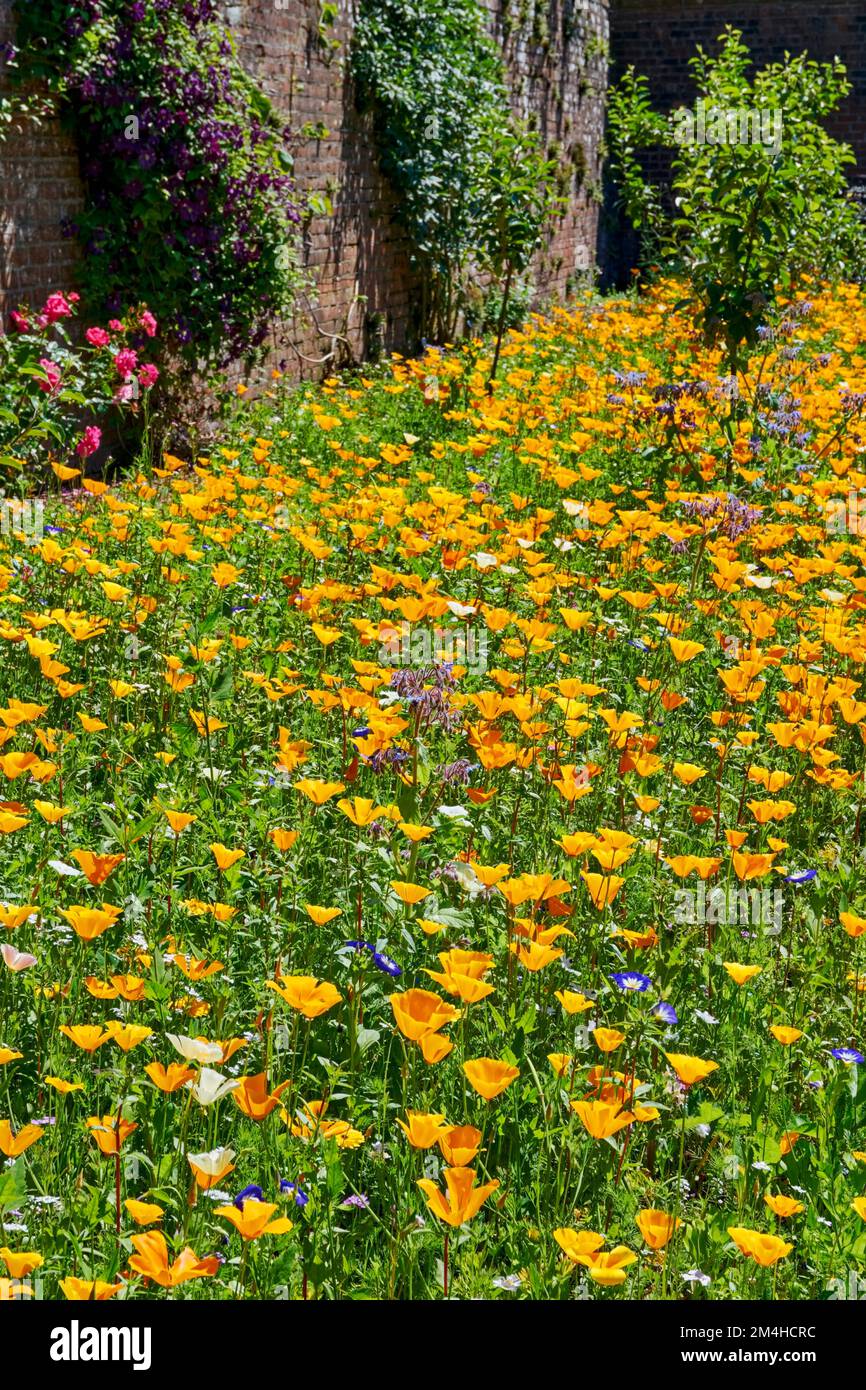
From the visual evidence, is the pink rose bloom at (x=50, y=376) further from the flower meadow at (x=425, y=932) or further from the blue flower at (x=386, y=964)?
the blue flower at (x=386, y=964)

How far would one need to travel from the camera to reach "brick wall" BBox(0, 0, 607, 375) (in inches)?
254

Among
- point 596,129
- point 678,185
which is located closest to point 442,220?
point 678,185

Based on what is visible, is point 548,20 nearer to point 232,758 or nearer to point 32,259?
point 32,259

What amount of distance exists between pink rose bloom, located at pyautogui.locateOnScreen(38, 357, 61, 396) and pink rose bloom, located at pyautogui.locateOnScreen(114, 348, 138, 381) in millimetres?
275

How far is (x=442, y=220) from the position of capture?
11.2m

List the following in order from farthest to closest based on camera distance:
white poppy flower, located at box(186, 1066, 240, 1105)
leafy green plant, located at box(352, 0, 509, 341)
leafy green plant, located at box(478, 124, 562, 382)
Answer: leafy green plant, located at box(352, 0, 509, 341), leafy green plant, located at box(478, 124, 562, 382), white poppy flower, located at box(186, 1066, 240, 1105)

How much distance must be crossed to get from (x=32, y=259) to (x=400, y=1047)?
17.1 feet

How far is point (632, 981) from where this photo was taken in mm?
2322

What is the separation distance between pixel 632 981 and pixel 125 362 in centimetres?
474

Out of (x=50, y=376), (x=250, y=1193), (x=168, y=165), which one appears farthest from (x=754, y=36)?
(x=250, y=1193)

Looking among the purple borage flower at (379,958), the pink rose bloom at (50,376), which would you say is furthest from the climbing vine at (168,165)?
the purple borage flower at (379,958)

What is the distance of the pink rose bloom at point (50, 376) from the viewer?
5.85m

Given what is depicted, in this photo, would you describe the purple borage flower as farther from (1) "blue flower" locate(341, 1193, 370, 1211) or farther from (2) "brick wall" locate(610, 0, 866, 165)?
(2) "brick wall" locate(610, 0, 866, 165)

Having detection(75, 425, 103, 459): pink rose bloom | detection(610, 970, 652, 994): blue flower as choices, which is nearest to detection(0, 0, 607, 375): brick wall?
detection(75, 425, 103, 459): pink rose bloom
